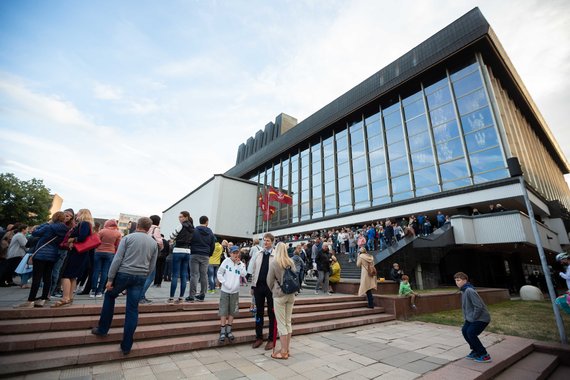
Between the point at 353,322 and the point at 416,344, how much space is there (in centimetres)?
178

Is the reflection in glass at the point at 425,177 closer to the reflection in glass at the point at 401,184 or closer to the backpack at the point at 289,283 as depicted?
the reflection in glass at the point at 401,184

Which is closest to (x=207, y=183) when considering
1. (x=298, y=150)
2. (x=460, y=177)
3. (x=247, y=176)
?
(x=247, y=176)

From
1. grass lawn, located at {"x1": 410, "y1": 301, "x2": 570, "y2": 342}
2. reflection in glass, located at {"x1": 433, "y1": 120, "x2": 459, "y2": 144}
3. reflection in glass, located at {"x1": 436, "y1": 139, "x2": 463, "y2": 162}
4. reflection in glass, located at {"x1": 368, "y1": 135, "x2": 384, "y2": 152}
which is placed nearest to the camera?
grass lawn, located at {"x1": 410, "y1": 301, "x2": 570, "y2": 342}

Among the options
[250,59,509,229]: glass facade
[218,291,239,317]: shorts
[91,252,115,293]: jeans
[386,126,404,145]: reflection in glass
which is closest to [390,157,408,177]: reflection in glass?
[250,59,509,229]: glass facade

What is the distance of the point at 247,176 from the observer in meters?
40.8

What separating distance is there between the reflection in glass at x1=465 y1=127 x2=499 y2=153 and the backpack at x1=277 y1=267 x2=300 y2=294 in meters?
17.9

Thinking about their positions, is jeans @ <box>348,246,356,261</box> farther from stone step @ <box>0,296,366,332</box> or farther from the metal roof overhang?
the metal roof overhang

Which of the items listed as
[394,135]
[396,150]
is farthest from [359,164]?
[394,135]

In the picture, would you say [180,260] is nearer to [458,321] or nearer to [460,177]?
[458,321]

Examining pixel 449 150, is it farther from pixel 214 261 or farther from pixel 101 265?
pixel 101 265

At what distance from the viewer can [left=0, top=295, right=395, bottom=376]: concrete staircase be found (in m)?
3.33

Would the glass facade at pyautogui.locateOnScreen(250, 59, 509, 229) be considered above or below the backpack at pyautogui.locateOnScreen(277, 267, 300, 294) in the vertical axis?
above

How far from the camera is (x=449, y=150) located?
18.0 metres

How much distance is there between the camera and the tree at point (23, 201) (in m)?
31.1
